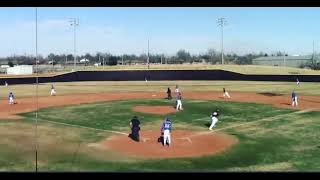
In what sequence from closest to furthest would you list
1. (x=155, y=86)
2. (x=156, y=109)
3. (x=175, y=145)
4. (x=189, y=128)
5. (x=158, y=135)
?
(x=175, y=145) < (x=158, y=135) < (x=189, y=128) < (x=156, y=109) < (x=155, y=86)

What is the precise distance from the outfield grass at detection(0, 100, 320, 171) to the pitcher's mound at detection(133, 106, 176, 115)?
0.84m

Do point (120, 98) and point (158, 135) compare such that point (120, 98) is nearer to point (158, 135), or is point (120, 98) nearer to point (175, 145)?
point (158, 135)

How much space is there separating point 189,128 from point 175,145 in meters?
4.87

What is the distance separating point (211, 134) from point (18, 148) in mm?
8812

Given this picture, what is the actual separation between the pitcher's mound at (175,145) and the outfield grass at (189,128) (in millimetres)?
621

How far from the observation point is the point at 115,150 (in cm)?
1697

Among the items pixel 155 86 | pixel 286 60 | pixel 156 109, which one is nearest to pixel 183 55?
pixel 286 60

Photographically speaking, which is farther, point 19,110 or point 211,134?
point 19,110

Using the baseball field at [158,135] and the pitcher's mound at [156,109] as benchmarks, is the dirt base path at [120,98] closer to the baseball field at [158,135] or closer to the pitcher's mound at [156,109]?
the baseball field at [158,135]

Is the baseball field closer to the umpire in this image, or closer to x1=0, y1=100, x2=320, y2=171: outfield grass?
Answer: x1=0, y1=100, x2=320, y2=171: outfield grass

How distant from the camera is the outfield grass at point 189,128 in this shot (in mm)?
14648

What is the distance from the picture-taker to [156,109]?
30688mm
